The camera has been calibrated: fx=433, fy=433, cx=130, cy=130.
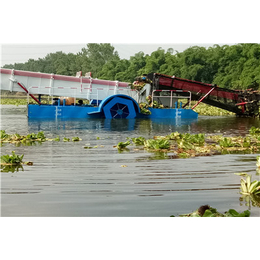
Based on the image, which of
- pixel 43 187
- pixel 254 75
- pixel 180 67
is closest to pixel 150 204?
pixel 43 187

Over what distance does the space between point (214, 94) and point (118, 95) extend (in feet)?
22.5

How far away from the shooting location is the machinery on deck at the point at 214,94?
83.4 feet

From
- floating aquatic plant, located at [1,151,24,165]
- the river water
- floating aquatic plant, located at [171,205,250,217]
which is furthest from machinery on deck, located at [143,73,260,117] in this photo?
floating aquatic plant, located at [171,205,250,217]

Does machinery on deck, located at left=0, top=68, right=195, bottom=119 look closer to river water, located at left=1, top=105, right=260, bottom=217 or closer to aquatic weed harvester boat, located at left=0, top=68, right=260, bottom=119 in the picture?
aquatic weed harvester boat, located at left=0, top=68, right=260, bottom=119

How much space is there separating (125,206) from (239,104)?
77.1 ft

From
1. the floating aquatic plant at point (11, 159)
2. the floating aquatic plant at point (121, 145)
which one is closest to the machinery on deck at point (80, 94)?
the floating aquatic plant at point (121, 145)

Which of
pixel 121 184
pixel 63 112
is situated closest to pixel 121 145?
pixel 121 184

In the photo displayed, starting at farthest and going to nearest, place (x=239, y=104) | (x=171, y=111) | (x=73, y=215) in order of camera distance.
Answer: (x=239, y=104) → (x=171, y=111) → (x=73, y=215)

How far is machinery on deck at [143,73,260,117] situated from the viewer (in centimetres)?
2543

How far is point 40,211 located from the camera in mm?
4723

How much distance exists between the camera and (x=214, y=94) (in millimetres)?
26703

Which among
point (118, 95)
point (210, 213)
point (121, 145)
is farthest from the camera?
point (118, 95)

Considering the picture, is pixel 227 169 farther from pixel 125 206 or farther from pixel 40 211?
pixel 40 211

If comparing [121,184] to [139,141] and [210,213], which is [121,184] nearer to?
[210,213]
